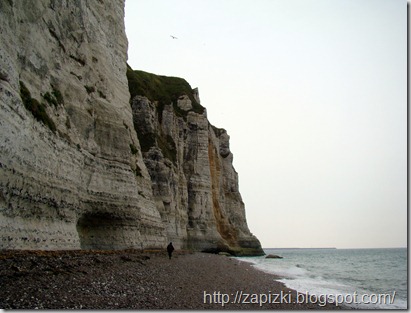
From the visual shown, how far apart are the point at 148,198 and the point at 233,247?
33.4 meters

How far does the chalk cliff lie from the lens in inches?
548

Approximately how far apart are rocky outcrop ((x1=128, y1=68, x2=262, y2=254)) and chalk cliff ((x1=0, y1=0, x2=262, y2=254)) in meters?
1.23

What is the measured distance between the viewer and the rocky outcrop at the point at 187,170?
4297 centimetres

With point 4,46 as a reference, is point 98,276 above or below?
below

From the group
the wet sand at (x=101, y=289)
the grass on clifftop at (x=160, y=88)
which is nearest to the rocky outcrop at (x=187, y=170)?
the grass on clifftop at (x=160, y=88)

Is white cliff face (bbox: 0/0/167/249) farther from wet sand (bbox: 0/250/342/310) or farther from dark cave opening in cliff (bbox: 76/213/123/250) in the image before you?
wet sand (bbox: 0/250/342/310)

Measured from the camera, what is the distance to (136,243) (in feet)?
82.5

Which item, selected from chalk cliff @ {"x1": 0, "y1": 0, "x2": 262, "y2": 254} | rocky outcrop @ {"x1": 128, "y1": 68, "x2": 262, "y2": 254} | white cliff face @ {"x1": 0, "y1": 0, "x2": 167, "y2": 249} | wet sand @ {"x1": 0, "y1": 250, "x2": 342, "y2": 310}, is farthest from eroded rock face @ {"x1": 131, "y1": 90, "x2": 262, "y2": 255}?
wet sand @ {"x1": 0, "y1": 250, "x2": 342, "y2": 310}

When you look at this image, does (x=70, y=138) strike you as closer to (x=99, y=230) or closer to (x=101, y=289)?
(x=99, y=230)

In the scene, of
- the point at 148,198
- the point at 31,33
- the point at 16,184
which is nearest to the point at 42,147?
the point at 16,184

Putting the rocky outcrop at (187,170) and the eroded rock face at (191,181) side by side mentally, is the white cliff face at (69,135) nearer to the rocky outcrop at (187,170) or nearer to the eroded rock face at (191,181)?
the eroded rock face at (191,181)

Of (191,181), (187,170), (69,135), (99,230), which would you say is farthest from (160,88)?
(69,135)

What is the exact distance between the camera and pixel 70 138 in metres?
19.8

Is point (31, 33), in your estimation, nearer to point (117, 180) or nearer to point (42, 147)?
point (42, 147)
